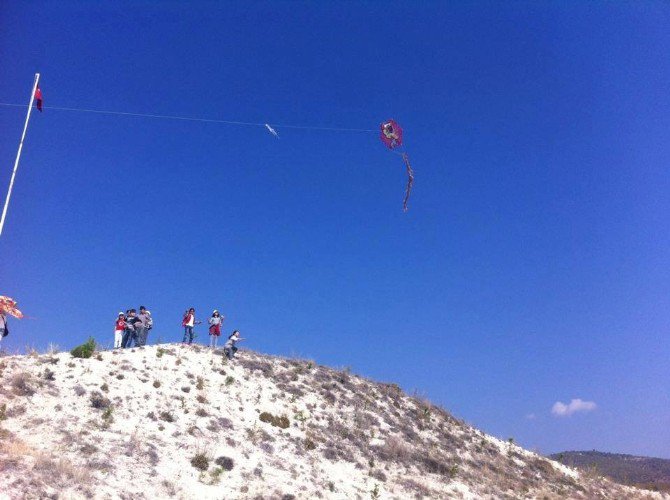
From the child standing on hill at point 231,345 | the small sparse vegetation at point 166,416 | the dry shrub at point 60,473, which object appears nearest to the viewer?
the dry shrub at point 60,473

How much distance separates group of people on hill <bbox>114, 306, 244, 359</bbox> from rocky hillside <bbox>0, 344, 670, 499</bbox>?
792mm

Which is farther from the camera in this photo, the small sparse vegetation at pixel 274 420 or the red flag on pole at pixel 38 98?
the small sparse vegetation at pixel 274 420

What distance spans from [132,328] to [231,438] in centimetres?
862

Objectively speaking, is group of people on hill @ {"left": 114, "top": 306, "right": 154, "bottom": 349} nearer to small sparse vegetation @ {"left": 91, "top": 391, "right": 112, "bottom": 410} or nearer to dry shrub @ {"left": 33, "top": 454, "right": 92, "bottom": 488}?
small sparse vegetation @ {"left": 91, "top": 391, "right": 112, "bottom": 410}

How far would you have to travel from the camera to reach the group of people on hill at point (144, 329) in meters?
26.6

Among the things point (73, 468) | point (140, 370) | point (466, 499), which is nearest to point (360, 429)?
point (466, 499)

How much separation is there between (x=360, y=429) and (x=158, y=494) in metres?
13.4

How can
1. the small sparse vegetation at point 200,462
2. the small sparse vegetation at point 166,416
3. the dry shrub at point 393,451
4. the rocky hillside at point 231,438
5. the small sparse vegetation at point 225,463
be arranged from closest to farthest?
1. the rocky hillside at point 231,438
2. the small sparse vegetation at point 200,462
3. the small sparse vegetation at point 225,463
4. the small sparse vegetation at point 166,416
5. the dry shrub at point 393,451

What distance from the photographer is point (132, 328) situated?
26781 millimetres

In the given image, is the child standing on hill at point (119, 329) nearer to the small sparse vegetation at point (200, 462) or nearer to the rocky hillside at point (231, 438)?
the rocky hillside at point (231, 438)

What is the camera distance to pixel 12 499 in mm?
13414

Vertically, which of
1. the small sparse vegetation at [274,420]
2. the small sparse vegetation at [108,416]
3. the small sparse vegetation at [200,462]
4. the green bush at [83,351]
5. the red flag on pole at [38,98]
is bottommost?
the small sparse vegetation at [200,462]

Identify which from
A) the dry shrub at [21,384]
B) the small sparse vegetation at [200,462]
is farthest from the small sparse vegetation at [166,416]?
the dry shrub at [21,384]

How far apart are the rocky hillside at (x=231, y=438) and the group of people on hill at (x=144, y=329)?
0.79 meters
